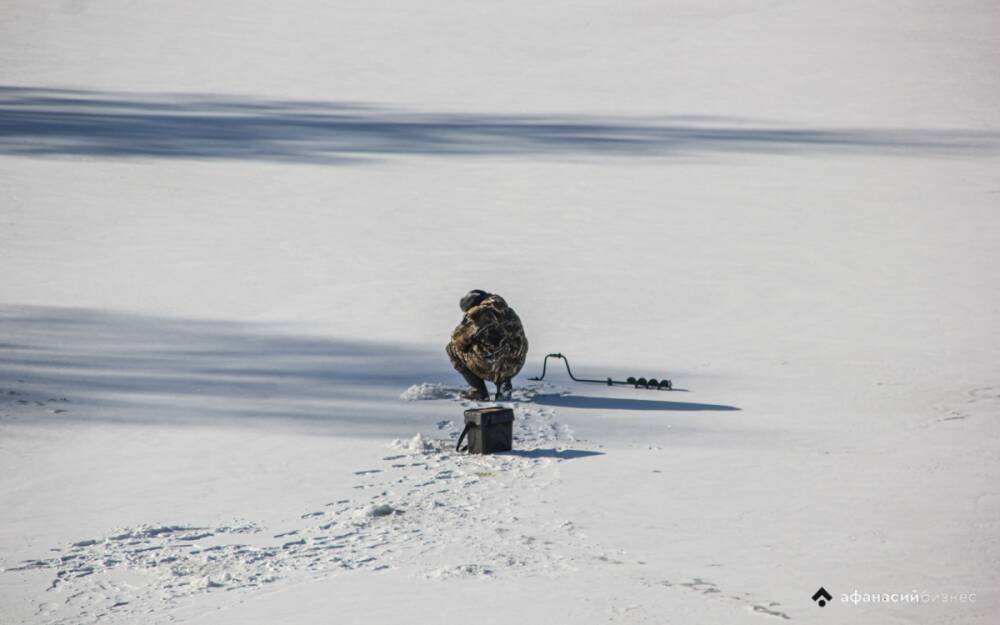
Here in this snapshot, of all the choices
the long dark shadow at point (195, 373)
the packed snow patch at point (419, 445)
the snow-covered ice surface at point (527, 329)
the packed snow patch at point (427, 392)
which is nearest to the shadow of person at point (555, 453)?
the snow-covered ice surface at point (527, 329)

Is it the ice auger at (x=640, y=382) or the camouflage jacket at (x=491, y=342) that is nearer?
the camouflage jacket at (x=491, y=342)

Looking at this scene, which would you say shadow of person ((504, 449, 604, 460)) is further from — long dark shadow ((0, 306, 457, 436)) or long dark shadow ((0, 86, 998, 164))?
long dark shadow ((0, 86, 998, 164))

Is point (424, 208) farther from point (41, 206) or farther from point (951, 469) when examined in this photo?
point (951, 469)

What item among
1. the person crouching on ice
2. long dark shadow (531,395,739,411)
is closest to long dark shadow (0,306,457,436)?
the person crouching on ice

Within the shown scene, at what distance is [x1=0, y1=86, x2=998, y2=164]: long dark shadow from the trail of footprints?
12436 mm

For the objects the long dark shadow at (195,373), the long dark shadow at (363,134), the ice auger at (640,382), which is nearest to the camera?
the long dark shadow at (195,373)

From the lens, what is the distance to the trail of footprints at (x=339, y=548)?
242 inches

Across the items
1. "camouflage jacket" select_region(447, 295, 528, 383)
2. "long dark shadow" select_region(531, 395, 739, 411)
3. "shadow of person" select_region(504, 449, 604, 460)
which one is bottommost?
"shadow of person" select_region(504, 449, 604, 460)

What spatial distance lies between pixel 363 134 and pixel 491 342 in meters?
12.6

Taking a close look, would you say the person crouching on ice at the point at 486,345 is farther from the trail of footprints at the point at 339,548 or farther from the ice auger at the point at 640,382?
the trail of footprints at the point at 339,548

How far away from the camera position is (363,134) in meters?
21.3

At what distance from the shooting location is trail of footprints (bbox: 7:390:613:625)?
6.14 m

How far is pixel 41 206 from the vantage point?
16.2m

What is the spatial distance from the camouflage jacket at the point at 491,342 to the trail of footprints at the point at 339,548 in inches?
61.5
